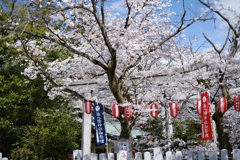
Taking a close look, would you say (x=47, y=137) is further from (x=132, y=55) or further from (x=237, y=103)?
(x=237, y=103)

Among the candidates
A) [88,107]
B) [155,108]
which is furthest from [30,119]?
[155,108]

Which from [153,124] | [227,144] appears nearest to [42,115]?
[153,124]

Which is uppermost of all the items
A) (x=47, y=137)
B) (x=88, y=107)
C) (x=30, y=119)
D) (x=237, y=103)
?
(x=30, y=119)

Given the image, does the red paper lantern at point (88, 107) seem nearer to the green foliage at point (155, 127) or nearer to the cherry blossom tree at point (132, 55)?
the cherry blossom tree at point (132, 55)

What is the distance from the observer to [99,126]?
27.3 ft

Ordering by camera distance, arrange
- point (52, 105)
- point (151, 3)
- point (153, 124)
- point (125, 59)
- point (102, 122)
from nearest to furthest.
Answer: point (102, 122)
point (125, 59)
point (151, 3)
point (153, 124)
point (52, 105)

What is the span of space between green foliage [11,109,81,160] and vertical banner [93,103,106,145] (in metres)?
5.80

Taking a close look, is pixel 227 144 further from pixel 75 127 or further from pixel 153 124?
pixel 75 127

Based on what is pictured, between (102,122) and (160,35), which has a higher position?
(160,35)

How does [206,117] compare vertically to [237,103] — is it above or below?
below

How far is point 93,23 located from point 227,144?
6.13 meters

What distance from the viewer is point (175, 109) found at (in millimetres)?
9258

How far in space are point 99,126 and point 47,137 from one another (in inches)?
246

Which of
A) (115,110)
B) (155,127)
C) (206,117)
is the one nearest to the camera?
(206,117)
